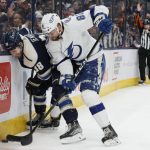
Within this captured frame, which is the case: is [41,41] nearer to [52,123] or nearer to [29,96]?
[29,96]

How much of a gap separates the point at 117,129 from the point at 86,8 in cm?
233

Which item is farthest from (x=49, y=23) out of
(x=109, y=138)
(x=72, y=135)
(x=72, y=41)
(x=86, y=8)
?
(x=86, y=8)

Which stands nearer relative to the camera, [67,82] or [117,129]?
[67,82]

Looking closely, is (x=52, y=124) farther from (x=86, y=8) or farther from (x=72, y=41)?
(x=86, y=8)

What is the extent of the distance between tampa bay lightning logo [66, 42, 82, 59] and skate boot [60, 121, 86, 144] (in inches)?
22.5

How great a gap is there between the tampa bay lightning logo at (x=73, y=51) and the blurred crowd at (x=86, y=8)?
0.65 metres

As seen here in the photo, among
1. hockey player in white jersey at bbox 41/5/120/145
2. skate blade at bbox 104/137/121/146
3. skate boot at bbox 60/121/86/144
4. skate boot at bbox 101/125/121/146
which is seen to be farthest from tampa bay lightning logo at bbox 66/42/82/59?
skate blade at bbox 104/137/121/146

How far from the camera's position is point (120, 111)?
5.61 meters

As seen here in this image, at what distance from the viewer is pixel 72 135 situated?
389cm

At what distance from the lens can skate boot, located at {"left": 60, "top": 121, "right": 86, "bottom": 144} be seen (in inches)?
152

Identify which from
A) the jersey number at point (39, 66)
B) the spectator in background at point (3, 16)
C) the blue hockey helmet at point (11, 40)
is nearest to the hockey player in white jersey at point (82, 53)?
the jersey number at point (39, 66)

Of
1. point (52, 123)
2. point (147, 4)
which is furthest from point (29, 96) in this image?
point (147, 4)

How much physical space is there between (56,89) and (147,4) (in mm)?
5680

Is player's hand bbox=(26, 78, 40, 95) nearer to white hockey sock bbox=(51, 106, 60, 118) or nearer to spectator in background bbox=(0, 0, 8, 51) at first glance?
white hockey sock bbox=(51, 106, 60, 118)
